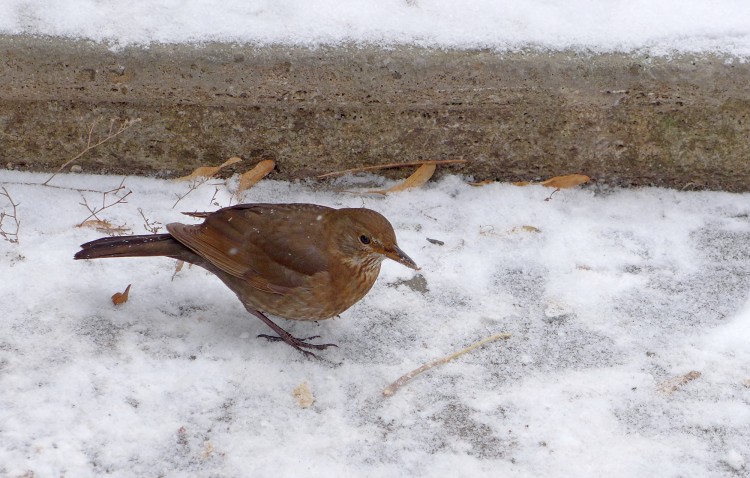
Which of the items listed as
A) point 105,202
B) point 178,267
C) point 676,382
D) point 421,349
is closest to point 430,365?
point 421,349

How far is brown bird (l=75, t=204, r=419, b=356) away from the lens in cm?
354

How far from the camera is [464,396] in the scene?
3373 mm

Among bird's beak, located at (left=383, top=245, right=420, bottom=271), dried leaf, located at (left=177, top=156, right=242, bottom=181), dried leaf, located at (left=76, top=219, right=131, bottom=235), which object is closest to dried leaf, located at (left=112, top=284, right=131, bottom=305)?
dried leaf, located at (left=76, top=219, right=131, bottom=235)

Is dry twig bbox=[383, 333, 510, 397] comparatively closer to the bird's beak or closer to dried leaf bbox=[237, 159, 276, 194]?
the bird's beak

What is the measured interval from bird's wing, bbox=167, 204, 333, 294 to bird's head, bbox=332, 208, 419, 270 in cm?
9

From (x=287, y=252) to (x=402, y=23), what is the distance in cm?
140

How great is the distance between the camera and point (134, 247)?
3.63 metres

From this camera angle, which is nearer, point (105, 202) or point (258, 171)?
point (105, 202)

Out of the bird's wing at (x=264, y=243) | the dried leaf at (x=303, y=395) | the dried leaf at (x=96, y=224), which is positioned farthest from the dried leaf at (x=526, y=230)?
the dried leaf at (x=96, y=224)

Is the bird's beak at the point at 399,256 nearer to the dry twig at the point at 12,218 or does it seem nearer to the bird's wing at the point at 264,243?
the bird's wing at the point at 264,243

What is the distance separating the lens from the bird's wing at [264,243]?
354 centimetres

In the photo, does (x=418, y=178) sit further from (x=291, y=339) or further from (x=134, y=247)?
(x=134, y=247)

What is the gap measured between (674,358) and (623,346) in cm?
20

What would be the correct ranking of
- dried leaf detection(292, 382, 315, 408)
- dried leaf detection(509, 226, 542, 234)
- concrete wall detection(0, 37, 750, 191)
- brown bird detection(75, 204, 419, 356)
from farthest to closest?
1. dried leaf detection(509, 226, 542, 234)
2. concrete wall detection(0, 37, 750, 191)
3. brown bird detection(75, 204, 419, 356)
4. dried leaf detection(292, 382, 315, 408)
